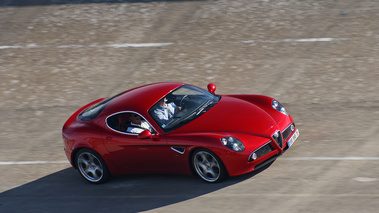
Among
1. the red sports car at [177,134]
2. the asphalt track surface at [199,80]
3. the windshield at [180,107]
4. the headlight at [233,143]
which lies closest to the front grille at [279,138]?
the red sports car at [177,134]

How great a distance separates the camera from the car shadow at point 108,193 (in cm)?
739

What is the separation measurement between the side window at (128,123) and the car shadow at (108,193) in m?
0.86

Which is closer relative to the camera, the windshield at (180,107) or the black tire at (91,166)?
the windshield at (180,107)

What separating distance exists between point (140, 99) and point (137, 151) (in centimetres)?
87

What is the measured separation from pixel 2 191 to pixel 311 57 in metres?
8.09

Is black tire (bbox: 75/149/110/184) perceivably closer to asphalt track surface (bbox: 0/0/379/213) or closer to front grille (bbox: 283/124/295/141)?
asphalt track surface (bbox: 0/0/379/213)

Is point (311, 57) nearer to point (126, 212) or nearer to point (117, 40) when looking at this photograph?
point (117, 40)

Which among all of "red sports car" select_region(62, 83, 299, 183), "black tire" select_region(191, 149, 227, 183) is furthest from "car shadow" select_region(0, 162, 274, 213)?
"red sports car" select_region(62, 83, 299, 183)

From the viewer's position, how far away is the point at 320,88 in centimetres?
1162

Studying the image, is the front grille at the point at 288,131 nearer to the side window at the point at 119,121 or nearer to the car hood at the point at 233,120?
the car hood at the point at 233,120

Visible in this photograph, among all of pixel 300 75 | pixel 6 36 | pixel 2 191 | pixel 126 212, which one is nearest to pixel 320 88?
pixel 300 75

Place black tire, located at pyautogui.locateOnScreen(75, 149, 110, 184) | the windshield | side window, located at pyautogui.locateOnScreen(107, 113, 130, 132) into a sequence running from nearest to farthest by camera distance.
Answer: the windshield < side window, located at pyautogui.locateOnScreen(107, 113, 130, 132) < black tire, located at pyautogui.locateOnScreen(75, 149, 110, 184)

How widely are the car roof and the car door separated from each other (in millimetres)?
195

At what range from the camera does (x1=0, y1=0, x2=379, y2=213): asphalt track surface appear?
739 centimetres
